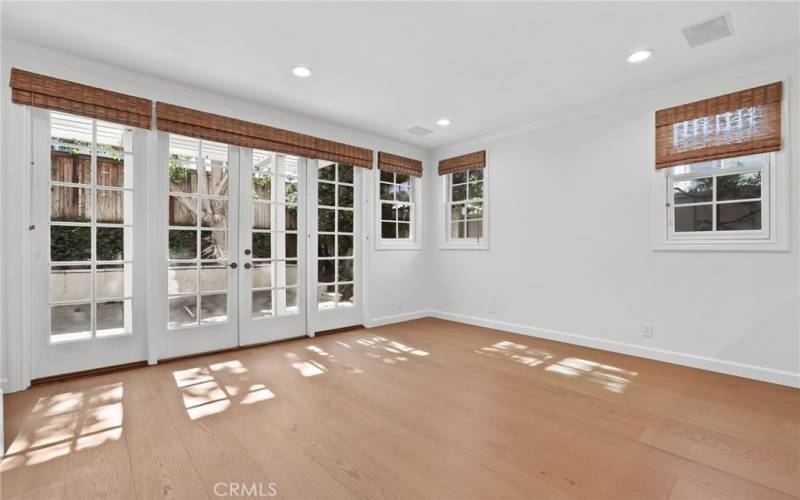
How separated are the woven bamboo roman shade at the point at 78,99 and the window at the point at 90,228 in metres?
0.12

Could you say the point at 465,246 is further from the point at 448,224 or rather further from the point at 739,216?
the point at 739,216

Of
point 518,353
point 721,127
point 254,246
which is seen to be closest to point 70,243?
point 254,246

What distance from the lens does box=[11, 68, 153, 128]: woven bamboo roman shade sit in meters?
2.84

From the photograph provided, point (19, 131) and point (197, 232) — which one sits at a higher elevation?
point (19, 131)

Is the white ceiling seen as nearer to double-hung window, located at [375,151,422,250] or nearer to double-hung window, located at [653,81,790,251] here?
double-hung window, located at [653,81,790,251]

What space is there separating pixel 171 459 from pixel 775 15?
4.58 m

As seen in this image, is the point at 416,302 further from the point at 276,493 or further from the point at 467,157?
the point at 276,493

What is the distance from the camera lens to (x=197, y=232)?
3756 mm

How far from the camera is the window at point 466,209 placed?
530 cm

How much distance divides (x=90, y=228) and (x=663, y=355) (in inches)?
210

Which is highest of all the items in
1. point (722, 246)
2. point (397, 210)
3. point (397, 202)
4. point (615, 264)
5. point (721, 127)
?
point (721, 127)

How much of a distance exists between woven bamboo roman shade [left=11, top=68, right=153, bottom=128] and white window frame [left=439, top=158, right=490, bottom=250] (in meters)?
3.80

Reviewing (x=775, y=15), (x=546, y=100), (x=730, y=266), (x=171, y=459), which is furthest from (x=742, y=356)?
(x=171, y=459)

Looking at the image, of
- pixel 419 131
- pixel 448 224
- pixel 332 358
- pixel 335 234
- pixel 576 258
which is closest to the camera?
pixel 332 358
